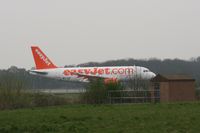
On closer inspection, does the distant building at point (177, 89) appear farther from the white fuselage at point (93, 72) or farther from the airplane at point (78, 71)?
the airplane at point (78, 71)

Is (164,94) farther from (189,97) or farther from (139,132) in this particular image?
(139,132)

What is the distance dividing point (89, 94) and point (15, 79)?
5.25 meters

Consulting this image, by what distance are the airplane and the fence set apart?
20.1 meters

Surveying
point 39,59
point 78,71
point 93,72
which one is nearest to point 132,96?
point 93,72

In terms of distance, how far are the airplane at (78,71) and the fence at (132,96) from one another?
20085 mm

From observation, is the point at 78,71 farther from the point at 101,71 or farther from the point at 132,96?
the point at 132,96

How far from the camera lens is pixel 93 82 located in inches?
1331

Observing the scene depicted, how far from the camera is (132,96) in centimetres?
3447

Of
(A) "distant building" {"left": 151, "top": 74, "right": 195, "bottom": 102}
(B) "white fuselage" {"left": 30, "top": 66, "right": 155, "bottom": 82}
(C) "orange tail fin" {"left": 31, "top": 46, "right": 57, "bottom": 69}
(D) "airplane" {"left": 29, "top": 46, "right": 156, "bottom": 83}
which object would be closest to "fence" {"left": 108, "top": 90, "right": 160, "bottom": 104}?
(A) "distant building" {"left": 151, "top": 74, "right": 195, "bottom": 102}

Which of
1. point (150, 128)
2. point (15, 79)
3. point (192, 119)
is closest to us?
point (150, 128)

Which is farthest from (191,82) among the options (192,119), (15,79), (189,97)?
(192,119)

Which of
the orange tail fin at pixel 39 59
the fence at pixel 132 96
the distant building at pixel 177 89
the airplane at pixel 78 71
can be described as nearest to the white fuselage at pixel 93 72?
the airplane at pixel 78 71

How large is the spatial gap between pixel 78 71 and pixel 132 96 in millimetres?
28105

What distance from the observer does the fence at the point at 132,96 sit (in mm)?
33844
